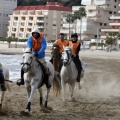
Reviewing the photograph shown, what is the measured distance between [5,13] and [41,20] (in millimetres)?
24151

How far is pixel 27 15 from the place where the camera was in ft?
417

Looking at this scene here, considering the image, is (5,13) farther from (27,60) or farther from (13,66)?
(27,60)

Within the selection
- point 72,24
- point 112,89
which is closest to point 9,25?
point 72,24

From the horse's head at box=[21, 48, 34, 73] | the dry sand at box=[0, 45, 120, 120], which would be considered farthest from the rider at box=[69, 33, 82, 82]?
the horse's head at box=[21, 48, 34, 73]

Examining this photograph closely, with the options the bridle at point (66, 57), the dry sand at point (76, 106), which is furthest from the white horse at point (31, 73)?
the bridle at point (66, 57)

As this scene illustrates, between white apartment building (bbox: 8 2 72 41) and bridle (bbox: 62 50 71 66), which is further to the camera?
white apartment building (bbox: 8 2 72 41)

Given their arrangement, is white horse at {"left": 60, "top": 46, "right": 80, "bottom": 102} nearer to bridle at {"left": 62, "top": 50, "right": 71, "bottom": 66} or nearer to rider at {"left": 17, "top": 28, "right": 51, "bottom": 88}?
bridle at {"left": 62, "top": 50, "right": 71, "bottom": 66}

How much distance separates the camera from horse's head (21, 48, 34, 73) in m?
10.3

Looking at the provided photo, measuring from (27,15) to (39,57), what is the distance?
116943mm

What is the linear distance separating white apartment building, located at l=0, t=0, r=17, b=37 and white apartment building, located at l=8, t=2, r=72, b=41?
1027cm

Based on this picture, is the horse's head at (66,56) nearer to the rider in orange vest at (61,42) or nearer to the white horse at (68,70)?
the white horse at (68,70)

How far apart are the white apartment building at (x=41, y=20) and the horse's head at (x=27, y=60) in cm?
10820

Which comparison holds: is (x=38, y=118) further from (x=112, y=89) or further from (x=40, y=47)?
(x=112, y=89)

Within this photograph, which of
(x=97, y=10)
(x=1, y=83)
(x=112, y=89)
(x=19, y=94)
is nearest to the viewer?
(x=1, y=83)
